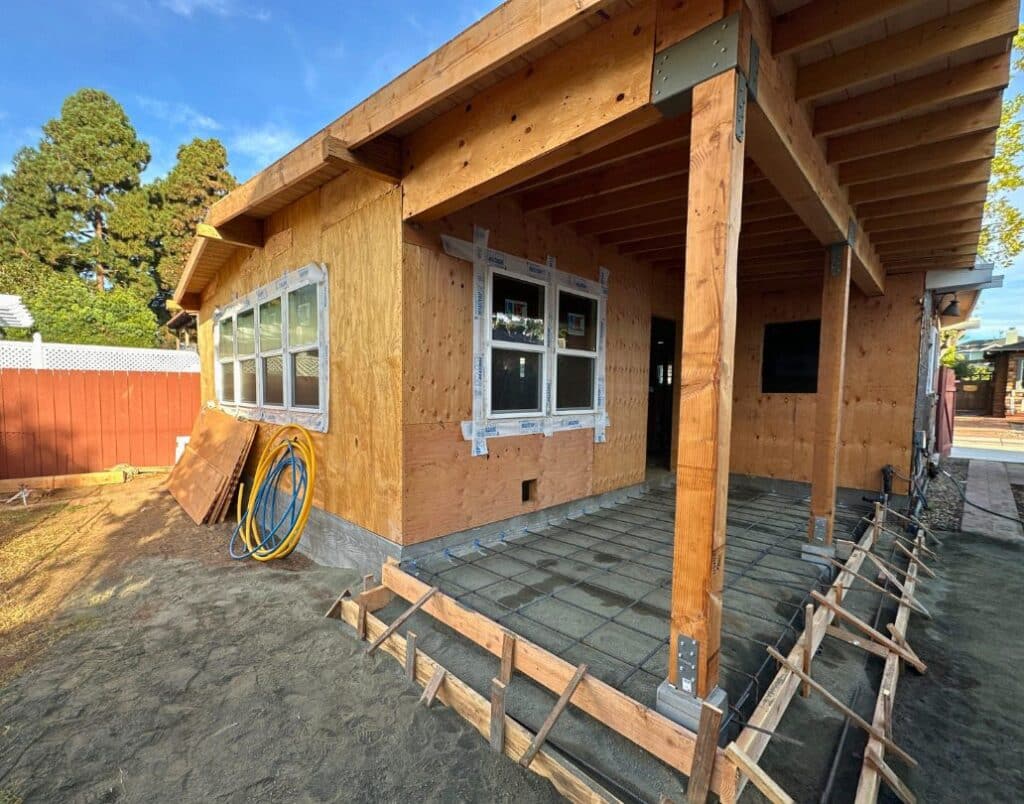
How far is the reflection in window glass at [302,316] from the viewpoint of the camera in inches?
175

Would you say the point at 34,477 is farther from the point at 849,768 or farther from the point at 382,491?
the point at 849,768

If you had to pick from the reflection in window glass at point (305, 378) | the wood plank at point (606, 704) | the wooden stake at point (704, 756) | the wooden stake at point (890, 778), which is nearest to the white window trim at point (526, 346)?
the wood plank at point (606, 704)

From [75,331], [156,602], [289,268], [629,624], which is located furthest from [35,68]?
[629,624]

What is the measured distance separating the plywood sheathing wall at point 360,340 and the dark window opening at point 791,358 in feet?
17.2

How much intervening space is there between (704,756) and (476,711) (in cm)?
96

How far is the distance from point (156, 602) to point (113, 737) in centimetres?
156

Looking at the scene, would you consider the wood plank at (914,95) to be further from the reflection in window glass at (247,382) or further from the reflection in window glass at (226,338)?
the reflection in window glass at (226,338)

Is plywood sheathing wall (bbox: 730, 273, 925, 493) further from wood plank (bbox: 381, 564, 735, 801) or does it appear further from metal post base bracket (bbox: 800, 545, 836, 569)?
wood plank (bbox: 381, 564, 735, 801)

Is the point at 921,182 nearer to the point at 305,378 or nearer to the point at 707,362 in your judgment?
the point at 707,362

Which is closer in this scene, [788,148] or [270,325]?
[788,148]

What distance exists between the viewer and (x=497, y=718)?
1882 mm

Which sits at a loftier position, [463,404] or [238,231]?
[238,231]

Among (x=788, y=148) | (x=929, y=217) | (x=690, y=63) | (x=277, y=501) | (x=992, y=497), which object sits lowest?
(x=992, y=497)

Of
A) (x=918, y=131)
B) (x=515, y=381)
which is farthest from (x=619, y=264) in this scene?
(x=918, y=131)
